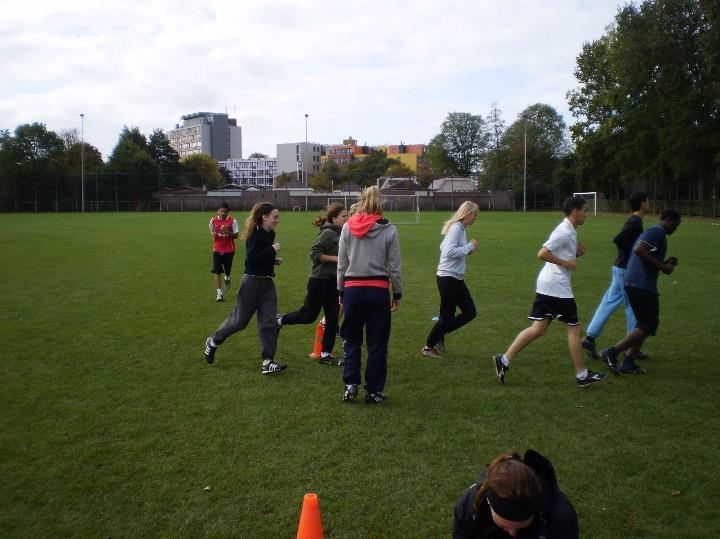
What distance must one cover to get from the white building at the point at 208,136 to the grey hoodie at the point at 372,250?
598 ft

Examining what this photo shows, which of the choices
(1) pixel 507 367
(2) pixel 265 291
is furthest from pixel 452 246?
(2) pixel 265 291

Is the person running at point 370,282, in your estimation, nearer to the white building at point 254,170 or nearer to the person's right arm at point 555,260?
the person's right arm at point 555,260

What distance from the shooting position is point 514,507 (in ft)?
7.94

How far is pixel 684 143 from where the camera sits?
46031 mm

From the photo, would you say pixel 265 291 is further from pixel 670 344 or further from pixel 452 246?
pixel 670 344

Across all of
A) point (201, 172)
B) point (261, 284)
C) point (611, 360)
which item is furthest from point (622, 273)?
point (201, 172)

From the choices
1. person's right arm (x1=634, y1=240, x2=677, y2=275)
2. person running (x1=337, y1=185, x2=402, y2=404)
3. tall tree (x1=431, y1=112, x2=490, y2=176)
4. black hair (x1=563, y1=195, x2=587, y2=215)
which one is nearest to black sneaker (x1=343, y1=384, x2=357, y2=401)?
person running (x1=337, y1=185, x2=402, y2=404)

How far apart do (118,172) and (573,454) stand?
77.0m

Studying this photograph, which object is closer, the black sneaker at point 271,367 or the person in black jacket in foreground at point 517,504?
the person in black jacket in foreground at point 517,504

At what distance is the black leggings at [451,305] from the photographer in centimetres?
757

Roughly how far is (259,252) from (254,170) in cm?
18858

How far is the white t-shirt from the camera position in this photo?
6340 mm

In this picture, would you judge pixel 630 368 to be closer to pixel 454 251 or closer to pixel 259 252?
pixel 454 251

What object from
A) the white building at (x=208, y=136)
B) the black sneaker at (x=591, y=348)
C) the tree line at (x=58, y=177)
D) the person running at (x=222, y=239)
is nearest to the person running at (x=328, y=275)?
the black sneaker at (x=591, y=348)
